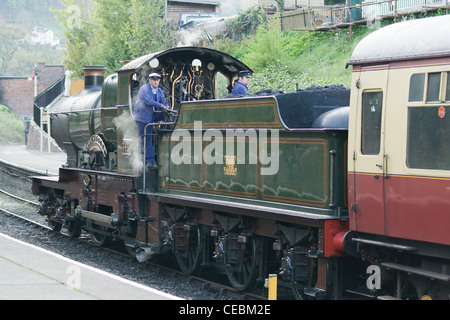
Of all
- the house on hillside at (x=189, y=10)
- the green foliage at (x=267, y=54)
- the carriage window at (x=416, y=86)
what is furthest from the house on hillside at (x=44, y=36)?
the carriage window at (x=416, y=86)

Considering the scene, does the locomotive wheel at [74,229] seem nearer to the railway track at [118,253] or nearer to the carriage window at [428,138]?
the railway track at [118,253]

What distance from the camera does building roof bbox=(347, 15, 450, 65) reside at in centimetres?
620

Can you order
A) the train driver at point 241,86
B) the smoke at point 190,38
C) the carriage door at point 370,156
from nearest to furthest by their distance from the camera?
the carriage door at point 370,156 < the train driver at point 241,86 < the smoke at point 190,38

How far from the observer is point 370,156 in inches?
270

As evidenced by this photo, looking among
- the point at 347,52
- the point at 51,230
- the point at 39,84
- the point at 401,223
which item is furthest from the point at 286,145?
the point at 39,84

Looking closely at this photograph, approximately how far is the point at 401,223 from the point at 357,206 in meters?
0.63

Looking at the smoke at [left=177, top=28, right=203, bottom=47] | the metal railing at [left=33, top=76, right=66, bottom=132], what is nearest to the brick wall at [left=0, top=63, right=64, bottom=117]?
the metal railing at [left=33, top=76, right=66, bottom=132]

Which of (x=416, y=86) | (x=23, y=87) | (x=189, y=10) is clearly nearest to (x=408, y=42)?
(x=416, y=86)

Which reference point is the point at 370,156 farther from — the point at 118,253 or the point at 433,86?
the point at 118,253

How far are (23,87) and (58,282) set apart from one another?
48.4m

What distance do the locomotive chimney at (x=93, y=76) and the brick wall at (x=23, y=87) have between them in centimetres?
3890

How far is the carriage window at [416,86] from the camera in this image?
6.34 metres

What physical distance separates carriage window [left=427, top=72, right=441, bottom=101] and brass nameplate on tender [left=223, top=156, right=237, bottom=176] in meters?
3.27

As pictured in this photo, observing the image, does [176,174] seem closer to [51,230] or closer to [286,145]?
[286,145]
